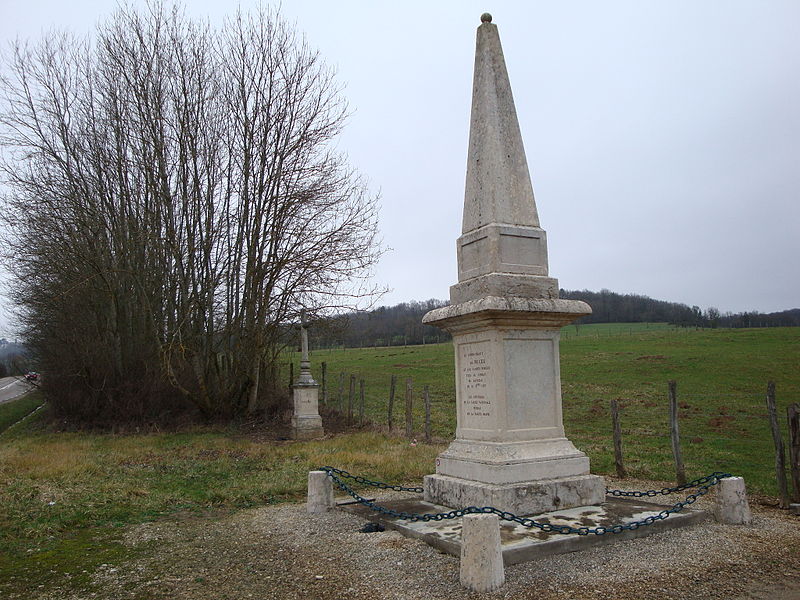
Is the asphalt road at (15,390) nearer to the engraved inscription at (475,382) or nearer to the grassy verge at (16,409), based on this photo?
the grassy verge at (16,409)

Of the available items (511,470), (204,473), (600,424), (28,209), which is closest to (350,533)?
(511,470)

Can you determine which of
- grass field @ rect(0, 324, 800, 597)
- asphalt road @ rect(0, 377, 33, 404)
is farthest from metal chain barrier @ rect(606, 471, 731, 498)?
asphalt road @ rect(0, 377, 33, 404)

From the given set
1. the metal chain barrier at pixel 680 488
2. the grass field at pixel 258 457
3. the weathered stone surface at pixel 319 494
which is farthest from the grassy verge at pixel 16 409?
the metal chain barrier at pixel 680 488

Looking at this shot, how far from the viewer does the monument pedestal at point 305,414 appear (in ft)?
59.3

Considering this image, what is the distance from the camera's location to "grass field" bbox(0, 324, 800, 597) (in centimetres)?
731

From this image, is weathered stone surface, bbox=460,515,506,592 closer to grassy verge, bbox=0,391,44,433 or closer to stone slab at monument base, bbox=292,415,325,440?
stone slab at monument base, bbox=292,415,325,440

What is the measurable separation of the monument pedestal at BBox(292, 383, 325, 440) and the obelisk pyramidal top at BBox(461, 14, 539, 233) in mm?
11639

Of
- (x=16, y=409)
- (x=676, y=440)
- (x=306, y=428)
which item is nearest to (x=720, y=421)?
(x=676, y=440)

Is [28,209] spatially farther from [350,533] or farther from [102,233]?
[350,533]

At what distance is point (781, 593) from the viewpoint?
4.76 metres

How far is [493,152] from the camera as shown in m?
7.36

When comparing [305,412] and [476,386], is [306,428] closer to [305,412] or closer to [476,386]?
[305,412]

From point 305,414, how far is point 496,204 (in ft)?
40.7

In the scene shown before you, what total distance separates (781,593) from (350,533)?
3924mm
